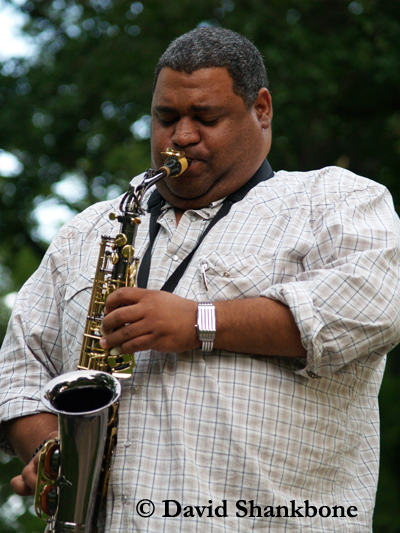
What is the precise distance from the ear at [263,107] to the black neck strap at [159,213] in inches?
7.2

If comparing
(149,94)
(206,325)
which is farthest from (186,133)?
(149,94)

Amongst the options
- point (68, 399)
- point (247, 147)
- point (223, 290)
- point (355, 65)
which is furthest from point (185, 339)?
point (355, 65)

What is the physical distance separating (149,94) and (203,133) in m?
5.87

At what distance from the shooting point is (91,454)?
2.55 meters

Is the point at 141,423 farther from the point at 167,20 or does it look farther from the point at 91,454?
the point at 167,20

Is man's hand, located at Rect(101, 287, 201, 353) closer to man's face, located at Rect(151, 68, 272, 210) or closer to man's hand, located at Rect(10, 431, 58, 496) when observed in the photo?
man's hand, located at Rect(10, 431, 58, 496)

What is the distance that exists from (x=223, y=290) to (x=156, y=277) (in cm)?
31

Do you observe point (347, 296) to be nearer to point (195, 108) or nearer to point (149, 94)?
point (195, 108)

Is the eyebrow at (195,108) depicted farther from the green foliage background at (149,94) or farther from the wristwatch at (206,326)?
the green foliage background at (149,94)

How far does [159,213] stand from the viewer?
123 inches

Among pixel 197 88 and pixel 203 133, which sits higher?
pixel 197 88

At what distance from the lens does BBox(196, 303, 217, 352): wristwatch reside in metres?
2.49

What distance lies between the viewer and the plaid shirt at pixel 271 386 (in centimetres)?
244

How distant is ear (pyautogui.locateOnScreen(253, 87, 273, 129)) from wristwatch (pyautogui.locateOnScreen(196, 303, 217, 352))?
1060mm
